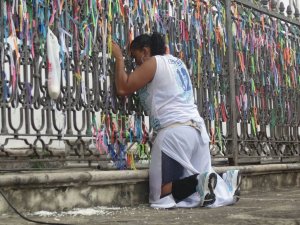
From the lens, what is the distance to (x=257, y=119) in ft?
26.6

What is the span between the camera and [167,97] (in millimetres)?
5934

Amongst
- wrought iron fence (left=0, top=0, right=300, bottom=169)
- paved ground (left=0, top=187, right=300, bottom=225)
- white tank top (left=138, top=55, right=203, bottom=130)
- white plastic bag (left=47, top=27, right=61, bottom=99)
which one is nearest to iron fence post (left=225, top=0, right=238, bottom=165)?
wrought iron fence (left=0, top=0, right=300, bottom=169)

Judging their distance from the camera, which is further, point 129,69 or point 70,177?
point 129,69

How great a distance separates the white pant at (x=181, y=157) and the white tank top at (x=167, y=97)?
86mm

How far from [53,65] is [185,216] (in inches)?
56.2

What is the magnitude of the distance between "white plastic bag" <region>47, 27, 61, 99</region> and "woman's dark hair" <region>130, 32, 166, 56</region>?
0.86 meters

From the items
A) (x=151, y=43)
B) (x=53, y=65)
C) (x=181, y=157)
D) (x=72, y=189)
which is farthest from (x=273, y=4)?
(x=72, y=189)

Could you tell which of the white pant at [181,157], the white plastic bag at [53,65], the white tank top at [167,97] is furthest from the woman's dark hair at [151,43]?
the white plastic bag at [53,65]

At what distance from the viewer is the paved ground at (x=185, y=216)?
454 centimetres

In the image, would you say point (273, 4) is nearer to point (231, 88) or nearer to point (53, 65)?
point (231, 88)

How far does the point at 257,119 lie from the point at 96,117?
2756 mm

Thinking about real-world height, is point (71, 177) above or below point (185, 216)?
above

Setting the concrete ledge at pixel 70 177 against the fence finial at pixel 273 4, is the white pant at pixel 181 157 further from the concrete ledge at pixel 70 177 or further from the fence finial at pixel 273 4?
the fence finial at pixel 273 4

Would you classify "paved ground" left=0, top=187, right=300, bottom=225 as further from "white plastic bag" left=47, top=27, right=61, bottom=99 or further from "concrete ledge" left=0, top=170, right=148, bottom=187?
"white plastic bag" left=47, top=27, right=61, bottom=99
